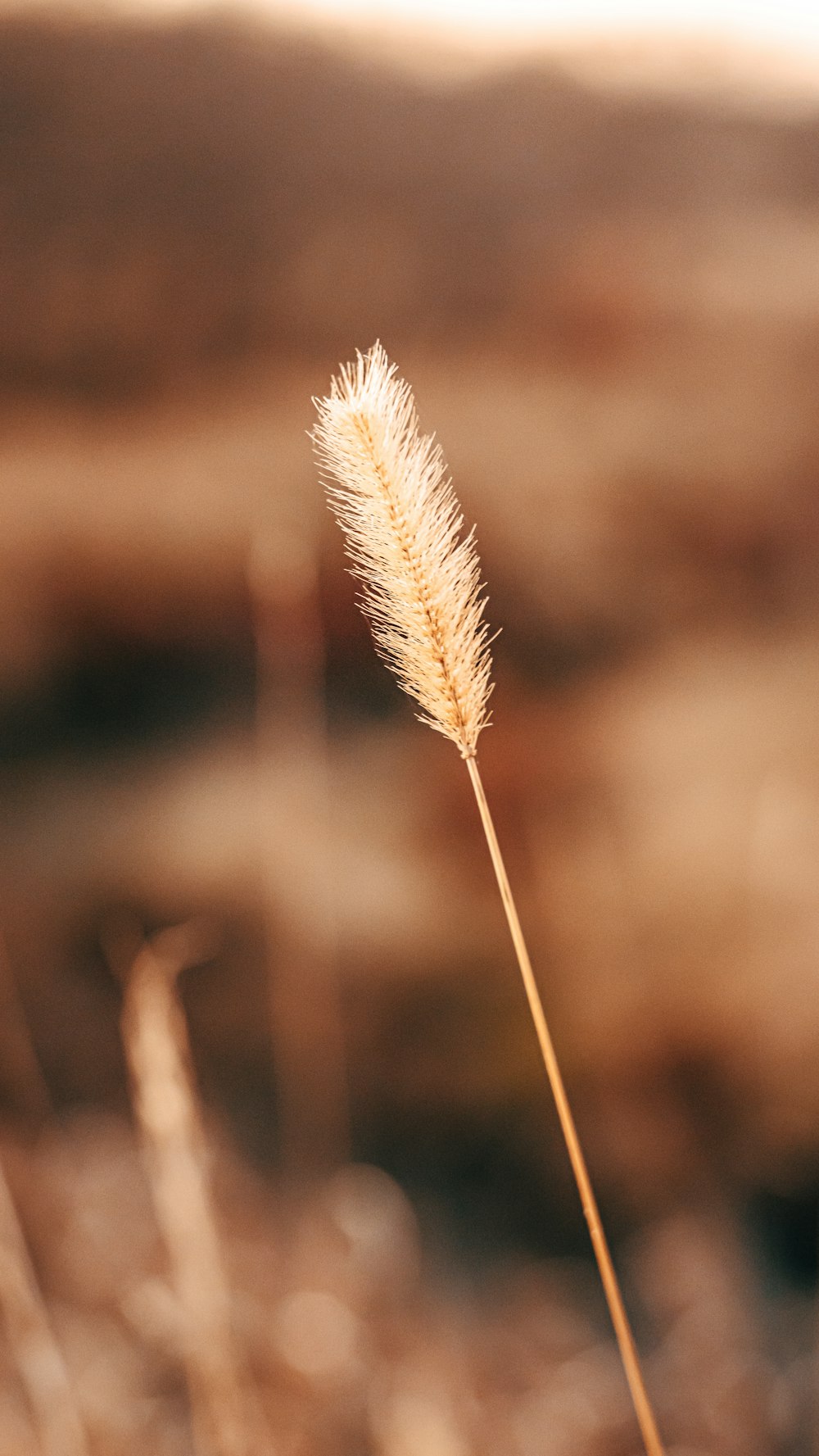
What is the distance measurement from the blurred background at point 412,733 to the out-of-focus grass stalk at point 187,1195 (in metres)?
0.01

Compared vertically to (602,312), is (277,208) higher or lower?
higher

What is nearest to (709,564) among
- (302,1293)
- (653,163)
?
(653,163)

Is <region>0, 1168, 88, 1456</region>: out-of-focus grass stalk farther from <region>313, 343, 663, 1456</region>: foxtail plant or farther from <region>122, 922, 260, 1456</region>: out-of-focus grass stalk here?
<region>313, 343, 663, 1456</region>: foxtail plant

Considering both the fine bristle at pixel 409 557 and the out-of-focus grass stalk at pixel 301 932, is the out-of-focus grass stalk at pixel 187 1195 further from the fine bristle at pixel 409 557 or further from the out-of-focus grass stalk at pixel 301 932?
the fine bristle at pixel 409 557

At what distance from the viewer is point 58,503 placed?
737mm

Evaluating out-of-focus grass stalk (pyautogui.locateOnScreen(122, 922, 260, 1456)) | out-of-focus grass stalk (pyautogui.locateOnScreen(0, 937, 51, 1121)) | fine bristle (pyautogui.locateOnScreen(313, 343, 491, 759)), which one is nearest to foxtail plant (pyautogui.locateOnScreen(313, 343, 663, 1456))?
fine bristle (pyautogui.locateOnScreen(313, 343, 491, 759))

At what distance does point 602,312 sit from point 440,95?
236 mm

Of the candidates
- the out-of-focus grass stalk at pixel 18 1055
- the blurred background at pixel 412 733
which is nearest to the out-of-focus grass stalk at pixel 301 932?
the blurred background at pixel 412 733

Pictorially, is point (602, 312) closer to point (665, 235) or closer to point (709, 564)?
point (665, 235)

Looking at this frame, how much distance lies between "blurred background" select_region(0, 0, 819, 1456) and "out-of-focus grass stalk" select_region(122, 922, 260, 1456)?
1cm

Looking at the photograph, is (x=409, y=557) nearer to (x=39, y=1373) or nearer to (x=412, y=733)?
(x=412, y=733)

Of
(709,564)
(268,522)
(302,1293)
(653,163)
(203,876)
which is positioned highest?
(653,163)

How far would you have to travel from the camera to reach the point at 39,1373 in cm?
73

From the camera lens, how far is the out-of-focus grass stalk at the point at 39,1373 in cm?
73
